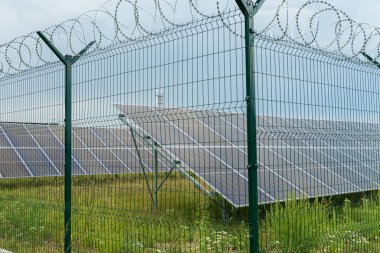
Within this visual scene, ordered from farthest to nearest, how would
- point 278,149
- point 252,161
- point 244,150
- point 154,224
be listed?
point 278,149 < point 154,224 < point 244,150 < point 252,161

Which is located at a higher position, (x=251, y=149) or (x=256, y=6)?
(x=256, y=6)

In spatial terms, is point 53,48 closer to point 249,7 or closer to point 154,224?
point 154,224

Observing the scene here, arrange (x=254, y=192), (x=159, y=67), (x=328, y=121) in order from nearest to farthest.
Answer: (x=254, y=192) < (x=159, y=67) < (x=328, y=121)

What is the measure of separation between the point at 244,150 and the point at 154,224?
4.27 feet

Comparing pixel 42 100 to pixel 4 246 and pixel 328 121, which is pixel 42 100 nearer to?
pixel 4 246

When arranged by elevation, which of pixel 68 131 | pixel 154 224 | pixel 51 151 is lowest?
pixel 154 224

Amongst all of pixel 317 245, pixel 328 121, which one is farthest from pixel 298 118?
pixel 317 245

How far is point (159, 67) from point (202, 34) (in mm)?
731

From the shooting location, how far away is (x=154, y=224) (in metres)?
5.27

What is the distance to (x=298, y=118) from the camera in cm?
530

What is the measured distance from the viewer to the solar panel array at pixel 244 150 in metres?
5.21

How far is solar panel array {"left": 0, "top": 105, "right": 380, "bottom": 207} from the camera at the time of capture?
5.21 metres

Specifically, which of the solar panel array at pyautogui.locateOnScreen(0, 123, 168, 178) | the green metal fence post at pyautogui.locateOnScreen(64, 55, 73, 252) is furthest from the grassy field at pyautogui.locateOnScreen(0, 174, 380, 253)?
the solar panel array at pyautogui.locateOnScreen(0, 123, 168, 178)

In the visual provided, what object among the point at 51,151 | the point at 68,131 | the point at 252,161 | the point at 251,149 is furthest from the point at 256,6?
the point at 51,151
